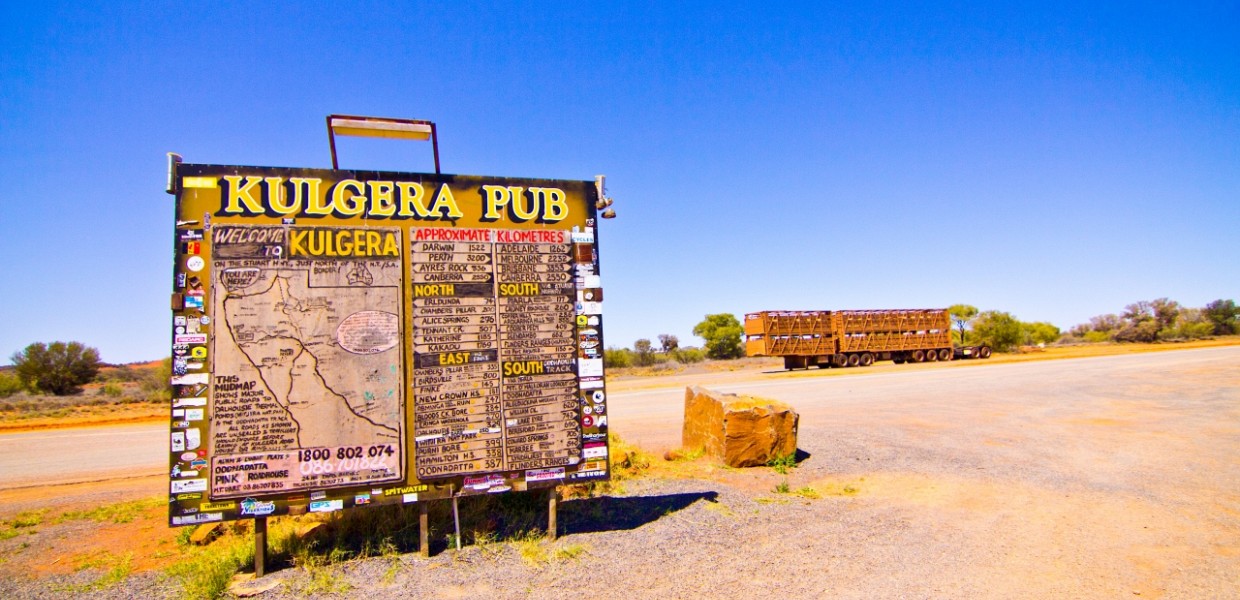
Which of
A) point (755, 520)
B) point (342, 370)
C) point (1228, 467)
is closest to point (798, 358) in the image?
point (1228, 467)

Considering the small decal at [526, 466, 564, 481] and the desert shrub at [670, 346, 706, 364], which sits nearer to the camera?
the small decal at [526, 466, 564, 481]

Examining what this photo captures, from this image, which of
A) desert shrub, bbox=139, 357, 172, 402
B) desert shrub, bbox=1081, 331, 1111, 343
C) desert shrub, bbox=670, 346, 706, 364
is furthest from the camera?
desert shrub, bbox=1081, 331, 1111, 343

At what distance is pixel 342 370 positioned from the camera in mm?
5430

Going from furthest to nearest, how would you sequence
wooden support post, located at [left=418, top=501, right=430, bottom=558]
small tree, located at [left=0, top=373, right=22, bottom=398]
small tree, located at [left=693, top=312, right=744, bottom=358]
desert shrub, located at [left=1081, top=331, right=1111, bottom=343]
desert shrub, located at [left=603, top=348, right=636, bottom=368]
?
desert shrub, located at [left=1081, top=331, right=1111, bottom=343] → small tree, located at [left=693, top=312, right=744, bottom=358] → desert shrub, located at [left=603, top=348, right=636, bottom=368] → small tree, located at [left=0, top=373, right=22, bottom=398] → wooden support post, located at [left=418, top=501, right=430, bottom=558]

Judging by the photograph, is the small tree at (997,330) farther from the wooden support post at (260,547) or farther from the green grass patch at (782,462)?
the wooden support post at (260,547)

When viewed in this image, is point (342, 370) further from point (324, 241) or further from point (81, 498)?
point (81, 498)

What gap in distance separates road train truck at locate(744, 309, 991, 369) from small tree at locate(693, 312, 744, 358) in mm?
22880

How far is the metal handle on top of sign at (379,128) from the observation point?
18.7ft

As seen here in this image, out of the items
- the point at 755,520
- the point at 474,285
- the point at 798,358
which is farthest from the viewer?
the point at 798,358

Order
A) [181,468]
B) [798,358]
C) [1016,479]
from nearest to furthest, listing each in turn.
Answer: [181,468], [1016,479], [798,358]

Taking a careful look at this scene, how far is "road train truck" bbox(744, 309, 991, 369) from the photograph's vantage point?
37.2 m

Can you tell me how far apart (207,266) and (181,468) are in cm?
167

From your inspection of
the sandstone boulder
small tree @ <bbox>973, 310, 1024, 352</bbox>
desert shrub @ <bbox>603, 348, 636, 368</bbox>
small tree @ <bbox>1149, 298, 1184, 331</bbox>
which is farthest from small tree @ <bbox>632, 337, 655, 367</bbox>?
small tree @ <bbox>1149, 298, 1184, 331</bbox>

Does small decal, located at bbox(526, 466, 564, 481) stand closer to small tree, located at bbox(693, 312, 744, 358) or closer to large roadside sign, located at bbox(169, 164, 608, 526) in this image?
large roadside sign, located at bbox(169, 164, 608, 526)
